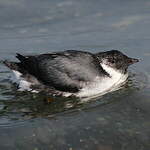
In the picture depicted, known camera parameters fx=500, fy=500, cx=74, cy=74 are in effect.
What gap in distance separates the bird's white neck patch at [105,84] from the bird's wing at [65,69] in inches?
3.8

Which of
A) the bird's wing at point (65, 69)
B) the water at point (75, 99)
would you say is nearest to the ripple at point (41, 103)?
the water at point (75, 99)

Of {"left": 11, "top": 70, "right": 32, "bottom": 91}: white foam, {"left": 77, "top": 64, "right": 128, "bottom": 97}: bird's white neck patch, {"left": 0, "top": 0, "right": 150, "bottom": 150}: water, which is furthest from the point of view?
{"left": 11, "top": 70, "right": 32, "bottom": 91}: white foam

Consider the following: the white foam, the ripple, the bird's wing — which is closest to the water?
the ripple

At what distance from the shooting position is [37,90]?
834 centimetres

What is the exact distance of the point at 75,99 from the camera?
7.92 meters

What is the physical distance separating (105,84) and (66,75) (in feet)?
2.24

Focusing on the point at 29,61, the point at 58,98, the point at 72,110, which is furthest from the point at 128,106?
the point at 29,61

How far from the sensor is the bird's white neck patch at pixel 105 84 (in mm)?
8016

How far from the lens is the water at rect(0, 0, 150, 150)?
619 cm

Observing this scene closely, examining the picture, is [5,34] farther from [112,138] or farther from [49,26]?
[112,138]

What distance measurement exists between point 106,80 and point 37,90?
116 centimetres

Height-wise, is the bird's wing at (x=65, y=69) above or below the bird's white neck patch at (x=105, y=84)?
above

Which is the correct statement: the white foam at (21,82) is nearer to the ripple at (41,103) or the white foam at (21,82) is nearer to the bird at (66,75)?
the bird at (66,75)

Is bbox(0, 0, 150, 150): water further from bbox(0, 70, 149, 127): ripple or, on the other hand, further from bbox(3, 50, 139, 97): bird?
bbox(3, 50, 139, 97): bird
